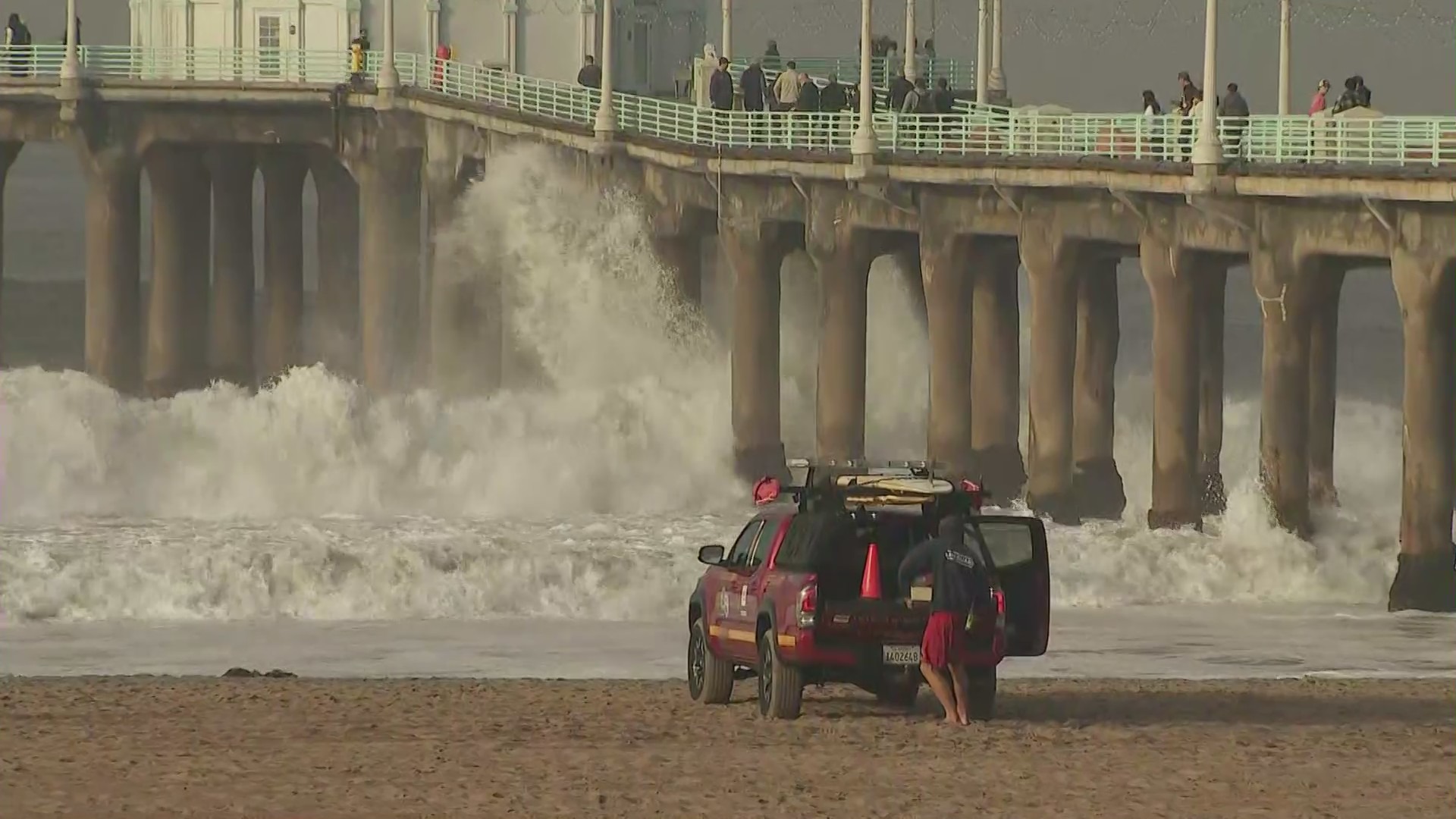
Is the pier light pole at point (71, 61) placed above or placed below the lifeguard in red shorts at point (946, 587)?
above

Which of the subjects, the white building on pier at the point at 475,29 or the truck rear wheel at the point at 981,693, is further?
the white building on pier at the point at 475,29

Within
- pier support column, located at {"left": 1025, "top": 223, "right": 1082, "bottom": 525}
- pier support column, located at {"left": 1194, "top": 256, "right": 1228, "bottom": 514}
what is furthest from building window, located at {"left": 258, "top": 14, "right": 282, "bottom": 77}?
pier support column, located at {"left": 1194, "top": 256, "right": 1228, "bottom": 514}

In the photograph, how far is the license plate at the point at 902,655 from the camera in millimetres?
21656

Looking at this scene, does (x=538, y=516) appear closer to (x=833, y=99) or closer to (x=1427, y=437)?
(x=833, y=99)

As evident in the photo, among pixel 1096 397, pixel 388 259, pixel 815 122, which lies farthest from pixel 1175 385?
pixel 388 259

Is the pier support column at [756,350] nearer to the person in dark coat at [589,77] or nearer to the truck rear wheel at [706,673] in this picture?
A: the person in dark coat at [589,77]

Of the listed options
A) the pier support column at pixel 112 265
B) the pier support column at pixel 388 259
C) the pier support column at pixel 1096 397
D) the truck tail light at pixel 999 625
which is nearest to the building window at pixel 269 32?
the pier support column at pixel 112 265

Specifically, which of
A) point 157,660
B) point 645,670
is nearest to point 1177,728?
point 645,670

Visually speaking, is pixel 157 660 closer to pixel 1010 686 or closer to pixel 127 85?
pixel 1010 686

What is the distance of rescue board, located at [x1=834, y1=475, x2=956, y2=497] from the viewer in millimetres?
22141

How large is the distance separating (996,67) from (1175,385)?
17.7 metres

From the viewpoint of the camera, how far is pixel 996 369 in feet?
171

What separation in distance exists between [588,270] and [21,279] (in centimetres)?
7311

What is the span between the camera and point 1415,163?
3884cm
